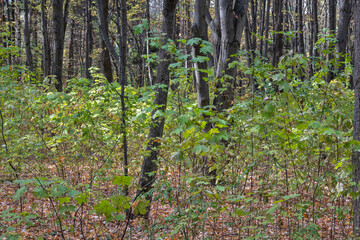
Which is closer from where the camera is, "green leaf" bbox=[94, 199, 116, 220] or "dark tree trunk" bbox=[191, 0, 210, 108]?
"green leaf" bbox=[94, 199, 116, 220]

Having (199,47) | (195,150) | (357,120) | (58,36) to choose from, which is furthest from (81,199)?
(58,36)

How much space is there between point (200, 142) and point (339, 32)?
849 cm

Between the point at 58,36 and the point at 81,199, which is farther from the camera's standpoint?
the point at 58,36

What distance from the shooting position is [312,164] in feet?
11.9

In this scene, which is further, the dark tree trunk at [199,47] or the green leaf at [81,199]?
the dark tree trunk at [199,47]

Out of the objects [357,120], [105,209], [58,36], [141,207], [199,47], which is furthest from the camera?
[58,36]

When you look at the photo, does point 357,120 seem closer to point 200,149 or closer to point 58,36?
point 200,149

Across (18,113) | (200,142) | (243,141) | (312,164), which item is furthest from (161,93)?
(18,113)

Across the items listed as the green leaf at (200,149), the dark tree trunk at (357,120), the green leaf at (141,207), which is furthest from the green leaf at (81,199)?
the dark tree trunk at (357,120)

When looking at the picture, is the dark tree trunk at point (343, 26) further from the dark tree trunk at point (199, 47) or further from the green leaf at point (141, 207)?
the green leaf at point (141, 207)

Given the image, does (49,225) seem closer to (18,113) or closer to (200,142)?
(18,113)

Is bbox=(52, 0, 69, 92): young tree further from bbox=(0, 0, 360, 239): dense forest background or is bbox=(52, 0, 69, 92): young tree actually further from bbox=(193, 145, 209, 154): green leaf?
bbox=(193, 145, 209, 154): green leaf

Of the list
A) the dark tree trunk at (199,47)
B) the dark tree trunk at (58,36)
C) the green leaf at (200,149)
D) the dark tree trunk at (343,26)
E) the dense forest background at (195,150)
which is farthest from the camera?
the dark tree trunk at (58,36)

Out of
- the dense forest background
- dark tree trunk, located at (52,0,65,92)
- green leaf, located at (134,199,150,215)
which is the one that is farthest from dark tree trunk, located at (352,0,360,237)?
dark tree trunk, located at (52,0,65,92)
